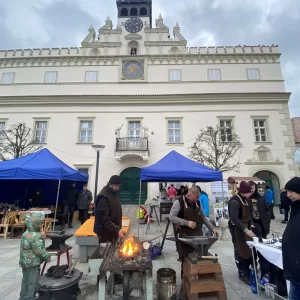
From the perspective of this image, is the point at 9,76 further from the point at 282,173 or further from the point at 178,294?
the point at 282,173

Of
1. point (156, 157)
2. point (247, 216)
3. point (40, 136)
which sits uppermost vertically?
point (40, 136)

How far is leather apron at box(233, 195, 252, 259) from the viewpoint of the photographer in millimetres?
3408

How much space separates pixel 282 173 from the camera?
14.3 m

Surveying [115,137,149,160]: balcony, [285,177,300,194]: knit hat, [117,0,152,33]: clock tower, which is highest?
[117,0,152,33]: clock tower

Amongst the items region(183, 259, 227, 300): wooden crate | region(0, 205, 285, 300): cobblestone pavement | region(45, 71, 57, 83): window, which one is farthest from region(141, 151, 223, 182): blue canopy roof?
region(45, 71, 57, 83): window

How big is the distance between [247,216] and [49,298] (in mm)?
3436

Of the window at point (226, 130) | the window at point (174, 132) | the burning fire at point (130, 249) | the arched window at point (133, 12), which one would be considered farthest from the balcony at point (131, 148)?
the arched window at point (133, 12)

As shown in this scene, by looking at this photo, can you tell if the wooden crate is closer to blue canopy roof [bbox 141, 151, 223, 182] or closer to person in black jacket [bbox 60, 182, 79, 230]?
blue canopy roof [bbox 141, 151, 223, 182]

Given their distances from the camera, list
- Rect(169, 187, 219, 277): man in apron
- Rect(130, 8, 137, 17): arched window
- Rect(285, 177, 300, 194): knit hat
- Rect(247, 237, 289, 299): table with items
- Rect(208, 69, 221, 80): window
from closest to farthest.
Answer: Rect(285, 177, 300, 194): knit hat → Rect(247, 237, 289, 299): table with items → Rect(169, 187, 219, 277): man in apron → Rect(208, 69, 221, 80): window → Rect(130, 8, 137, 17): arched window

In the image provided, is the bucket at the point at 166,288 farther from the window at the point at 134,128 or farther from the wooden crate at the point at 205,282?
the window at the point at 134,128

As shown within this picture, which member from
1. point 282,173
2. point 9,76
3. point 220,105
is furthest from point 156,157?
point 9,76

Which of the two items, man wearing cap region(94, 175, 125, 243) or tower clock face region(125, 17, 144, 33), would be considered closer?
man wearing cap region(94, 175, 125, 243)

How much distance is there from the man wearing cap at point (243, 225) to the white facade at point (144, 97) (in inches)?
433

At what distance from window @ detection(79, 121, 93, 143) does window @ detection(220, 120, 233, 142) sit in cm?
1088
